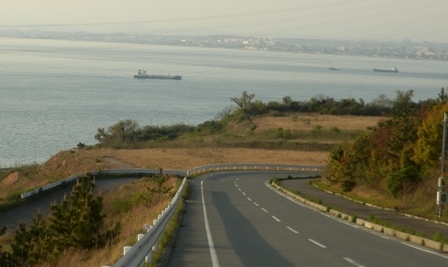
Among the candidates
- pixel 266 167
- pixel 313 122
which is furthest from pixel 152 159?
pixel 313 122

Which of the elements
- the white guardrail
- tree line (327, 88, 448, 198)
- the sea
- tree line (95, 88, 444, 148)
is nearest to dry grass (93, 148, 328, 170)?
the white guardrail

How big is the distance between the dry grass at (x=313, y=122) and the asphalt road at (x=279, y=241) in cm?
5799

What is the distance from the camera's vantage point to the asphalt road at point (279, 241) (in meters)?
13.0

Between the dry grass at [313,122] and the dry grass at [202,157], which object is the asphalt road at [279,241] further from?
the dry grass at [313,122]

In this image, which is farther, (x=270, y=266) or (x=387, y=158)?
(x=387, y=158)

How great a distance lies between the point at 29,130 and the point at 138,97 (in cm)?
5661

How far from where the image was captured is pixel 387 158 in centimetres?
3253

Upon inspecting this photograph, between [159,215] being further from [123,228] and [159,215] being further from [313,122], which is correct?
[313,122]

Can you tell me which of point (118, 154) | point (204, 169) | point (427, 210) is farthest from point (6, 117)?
point (427, 210)

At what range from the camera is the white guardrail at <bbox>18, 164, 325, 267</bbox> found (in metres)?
9.03

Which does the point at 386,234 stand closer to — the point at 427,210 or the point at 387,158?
the point at 427,210

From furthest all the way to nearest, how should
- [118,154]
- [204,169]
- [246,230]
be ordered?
[118,154]
[204,169]
[246,230]

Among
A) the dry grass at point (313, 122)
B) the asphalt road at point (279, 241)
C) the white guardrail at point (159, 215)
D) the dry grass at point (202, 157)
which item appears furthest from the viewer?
the dry grass at point (313, 122)

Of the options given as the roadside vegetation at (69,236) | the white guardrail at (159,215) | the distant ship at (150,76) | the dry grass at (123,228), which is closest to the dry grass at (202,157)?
the white guardrail at (159,215)
